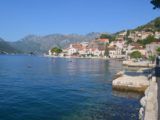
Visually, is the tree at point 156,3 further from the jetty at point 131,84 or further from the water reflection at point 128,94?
the water reflection at point 128,94

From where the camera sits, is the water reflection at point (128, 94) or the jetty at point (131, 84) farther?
the jetty at point (131, 84)

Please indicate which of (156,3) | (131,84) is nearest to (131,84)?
(131,84)

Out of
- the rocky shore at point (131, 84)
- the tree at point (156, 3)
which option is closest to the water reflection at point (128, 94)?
the rocky shore at point (131, 84)

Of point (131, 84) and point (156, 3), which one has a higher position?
point (156, 3)

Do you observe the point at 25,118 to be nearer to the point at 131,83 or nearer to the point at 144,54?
the point at 131,83

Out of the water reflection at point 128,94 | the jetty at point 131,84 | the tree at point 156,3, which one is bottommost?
the water reflection at point 128,94

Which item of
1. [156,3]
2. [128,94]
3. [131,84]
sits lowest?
[128,94]

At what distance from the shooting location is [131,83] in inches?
1479

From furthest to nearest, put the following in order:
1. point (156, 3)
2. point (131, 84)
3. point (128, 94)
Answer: point (131, 84) < point (128, 94) < point (156, 3)

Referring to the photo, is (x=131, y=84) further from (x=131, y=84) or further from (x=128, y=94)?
(x=128, y=94)

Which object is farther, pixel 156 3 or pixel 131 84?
pixel 131 84

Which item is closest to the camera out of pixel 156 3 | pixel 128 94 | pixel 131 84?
pixel 156 3

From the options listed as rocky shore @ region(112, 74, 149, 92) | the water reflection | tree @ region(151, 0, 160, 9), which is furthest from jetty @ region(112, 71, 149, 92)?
tree @ region(151, 0, 160, 9)

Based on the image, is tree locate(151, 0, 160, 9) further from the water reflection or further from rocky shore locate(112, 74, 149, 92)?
the water reflection
